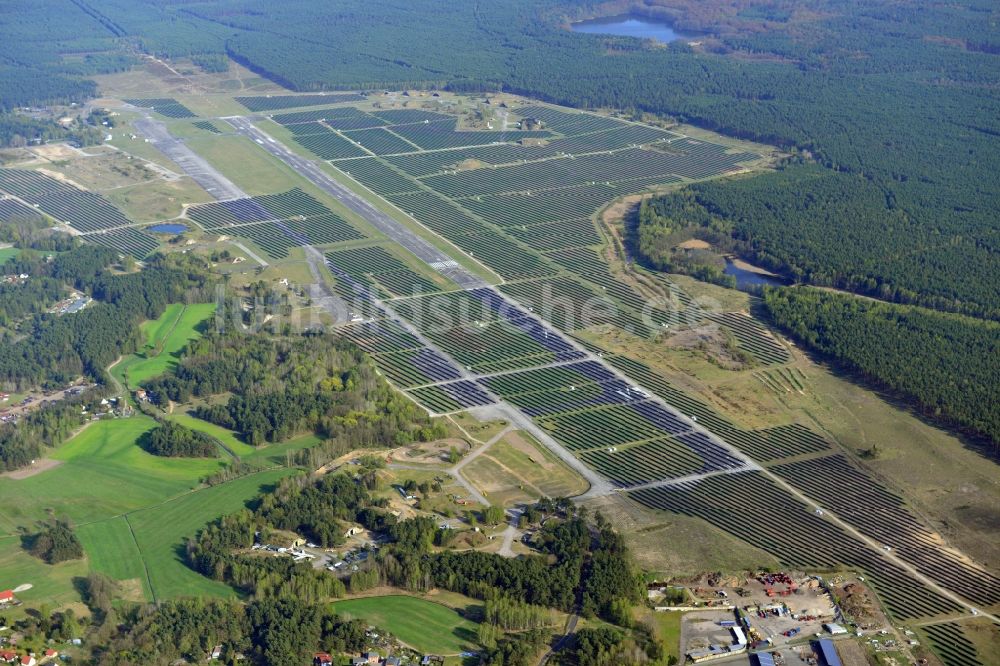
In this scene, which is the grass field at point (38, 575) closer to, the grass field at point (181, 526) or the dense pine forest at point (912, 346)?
the grass field at point (181, 526)

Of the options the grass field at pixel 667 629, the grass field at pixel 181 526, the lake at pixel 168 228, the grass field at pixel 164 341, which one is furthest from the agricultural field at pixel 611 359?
the grass field at pixel 181 526

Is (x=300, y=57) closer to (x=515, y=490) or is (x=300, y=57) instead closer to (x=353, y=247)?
(x=353, y=247)

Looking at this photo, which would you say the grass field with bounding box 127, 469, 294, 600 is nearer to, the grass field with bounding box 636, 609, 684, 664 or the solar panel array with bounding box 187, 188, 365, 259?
the grass field with bounding box 636, 609, 684, 664

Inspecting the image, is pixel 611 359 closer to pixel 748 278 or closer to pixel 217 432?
pixel 748 278

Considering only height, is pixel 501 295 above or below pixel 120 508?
above

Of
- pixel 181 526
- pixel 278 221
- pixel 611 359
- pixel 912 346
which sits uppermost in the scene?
pixel 912 346

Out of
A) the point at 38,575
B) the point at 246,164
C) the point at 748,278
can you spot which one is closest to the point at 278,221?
the point at 246,164

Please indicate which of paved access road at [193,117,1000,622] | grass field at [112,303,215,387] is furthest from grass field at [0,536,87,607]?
paved access road at [193,117,1000,622]

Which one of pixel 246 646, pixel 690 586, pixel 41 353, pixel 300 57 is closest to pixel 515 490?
pixel 690 586
